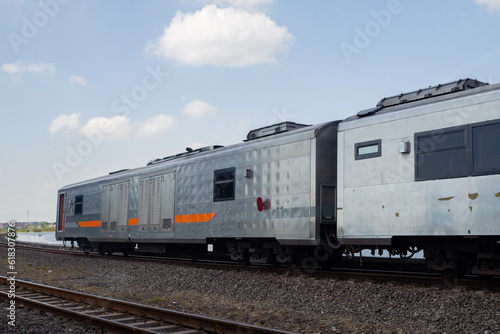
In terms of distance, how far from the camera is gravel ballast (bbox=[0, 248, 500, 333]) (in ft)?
24.3

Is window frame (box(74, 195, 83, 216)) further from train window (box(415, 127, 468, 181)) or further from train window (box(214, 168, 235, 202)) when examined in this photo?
train window (box(415, 127, 468, 181))

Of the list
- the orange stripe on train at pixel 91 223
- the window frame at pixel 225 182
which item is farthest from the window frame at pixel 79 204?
the window frame at pixel 225 182

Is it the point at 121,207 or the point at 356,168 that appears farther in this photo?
the point at 121,207

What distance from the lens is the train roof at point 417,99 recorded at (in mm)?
9484

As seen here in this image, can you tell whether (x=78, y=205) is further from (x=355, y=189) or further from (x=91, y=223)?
(x=355, y=189)

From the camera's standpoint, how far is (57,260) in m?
20.8

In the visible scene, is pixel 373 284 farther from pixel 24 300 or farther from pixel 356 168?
pixel 24 300

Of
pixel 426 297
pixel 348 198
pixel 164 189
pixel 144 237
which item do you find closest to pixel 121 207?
pixel 144 237

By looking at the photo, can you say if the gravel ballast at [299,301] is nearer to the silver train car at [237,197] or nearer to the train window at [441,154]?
the silver train car at [237,197]

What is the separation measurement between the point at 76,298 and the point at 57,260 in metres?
11.6

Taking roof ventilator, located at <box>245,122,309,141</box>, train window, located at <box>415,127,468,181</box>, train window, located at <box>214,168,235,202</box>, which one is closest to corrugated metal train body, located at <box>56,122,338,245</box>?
train window, located at <box>214,168,235,202</box>

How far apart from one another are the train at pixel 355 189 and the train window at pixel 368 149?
23mm

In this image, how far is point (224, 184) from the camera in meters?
14.7

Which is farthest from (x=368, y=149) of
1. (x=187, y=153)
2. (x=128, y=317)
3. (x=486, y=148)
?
(x=187, y=153)
